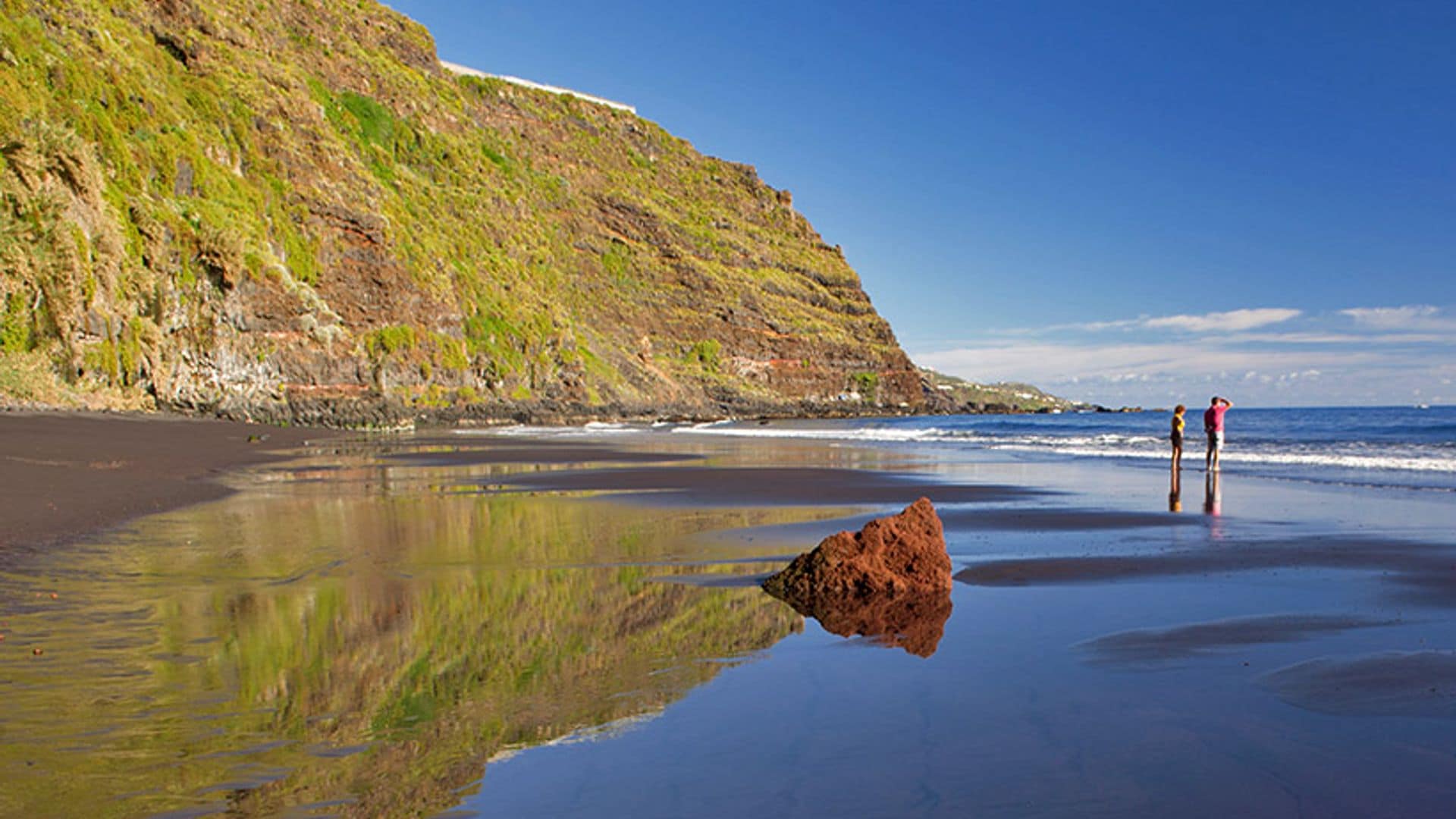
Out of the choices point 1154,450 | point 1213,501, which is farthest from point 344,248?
point 1213,501

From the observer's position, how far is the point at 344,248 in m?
54.4

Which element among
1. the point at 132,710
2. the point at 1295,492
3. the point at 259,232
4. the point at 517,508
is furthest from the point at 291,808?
the point at 259,232

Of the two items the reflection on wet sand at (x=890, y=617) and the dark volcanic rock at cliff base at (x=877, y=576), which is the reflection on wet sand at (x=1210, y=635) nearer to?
the reflection on wet sand at (x=890, y=617)

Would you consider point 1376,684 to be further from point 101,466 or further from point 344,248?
point 344,248

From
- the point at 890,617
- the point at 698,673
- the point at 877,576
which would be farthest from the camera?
the point at 877,576

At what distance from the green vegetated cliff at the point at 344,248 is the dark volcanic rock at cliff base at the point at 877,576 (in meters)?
29.2

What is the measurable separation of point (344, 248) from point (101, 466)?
4028cm

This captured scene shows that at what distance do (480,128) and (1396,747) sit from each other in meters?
99.3

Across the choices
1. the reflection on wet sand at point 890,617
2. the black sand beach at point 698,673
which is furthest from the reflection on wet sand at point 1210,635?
the reflection on wet sand at point 890,617

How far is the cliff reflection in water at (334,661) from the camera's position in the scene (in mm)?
3635

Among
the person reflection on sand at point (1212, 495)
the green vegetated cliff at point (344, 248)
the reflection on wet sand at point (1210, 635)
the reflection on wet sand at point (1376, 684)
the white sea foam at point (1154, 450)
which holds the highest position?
the green vegetated cliff at point (344, 248)

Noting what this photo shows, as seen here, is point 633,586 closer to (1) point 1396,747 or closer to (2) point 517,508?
(1) point 1396,747

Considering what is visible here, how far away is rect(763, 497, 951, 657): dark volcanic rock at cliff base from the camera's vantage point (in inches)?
268

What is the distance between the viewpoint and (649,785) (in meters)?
3.58
